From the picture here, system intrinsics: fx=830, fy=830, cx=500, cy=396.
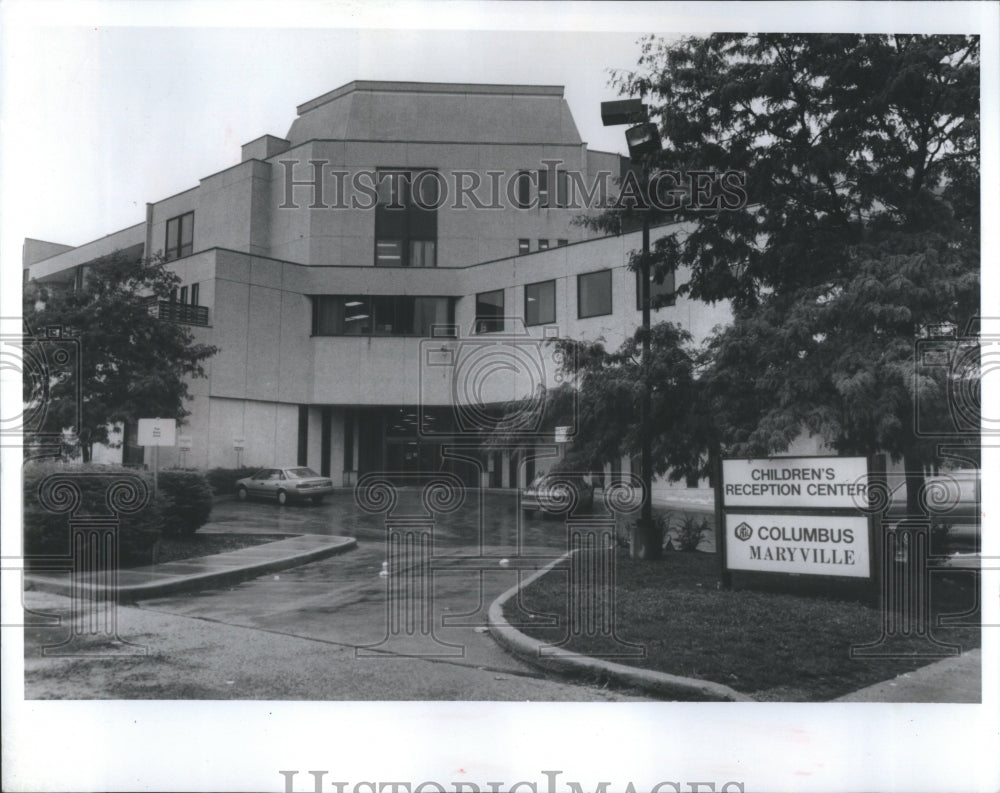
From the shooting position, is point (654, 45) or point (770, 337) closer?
point (654, 45)

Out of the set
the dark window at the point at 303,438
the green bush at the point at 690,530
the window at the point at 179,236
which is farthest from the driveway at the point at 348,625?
the window at the point at 179,236

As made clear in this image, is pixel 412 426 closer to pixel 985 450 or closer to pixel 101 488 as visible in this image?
pixel 101 488

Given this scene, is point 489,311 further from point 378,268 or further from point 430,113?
point 430,113

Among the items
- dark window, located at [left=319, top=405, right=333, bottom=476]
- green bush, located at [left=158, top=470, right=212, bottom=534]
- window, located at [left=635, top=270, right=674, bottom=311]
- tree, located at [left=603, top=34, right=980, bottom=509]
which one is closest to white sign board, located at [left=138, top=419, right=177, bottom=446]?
green bush, located at [left=158, top=470, right=212, bottom=534]

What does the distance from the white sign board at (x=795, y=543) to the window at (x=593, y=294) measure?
6.01ft

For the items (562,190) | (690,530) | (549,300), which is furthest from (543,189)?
(690,530)

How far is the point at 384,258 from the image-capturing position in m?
5.19

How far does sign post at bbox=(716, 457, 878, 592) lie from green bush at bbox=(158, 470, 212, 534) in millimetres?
3452

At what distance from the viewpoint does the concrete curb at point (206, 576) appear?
195 inches

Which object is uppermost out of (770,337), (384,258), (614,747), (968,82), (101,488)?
(968,82)

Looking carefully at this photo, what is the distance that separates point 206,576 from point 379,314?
2.02 meters

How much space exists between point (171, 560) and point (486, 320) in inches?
98.4

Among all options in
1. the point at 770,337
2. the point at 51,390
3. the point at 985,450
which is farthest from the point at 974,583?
the point at 51,390

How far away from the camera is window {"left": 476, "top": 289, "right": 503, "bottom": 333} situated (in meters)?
5.05
